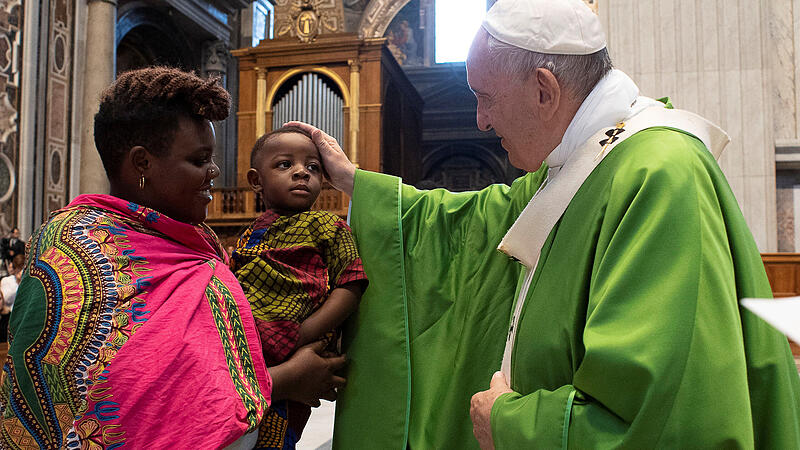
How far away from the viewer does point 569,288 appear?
131 cm

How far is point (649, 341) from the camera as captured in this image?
1094 mm

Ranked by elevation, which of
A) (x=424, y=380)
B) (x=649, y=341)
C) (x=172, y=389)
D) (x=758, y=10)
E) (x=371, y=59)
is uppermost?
(x=371, y=59)

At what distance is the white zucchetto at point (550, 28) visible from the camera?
145 cm

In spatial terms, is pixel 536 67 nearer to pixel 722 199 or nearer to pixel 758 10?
pixel 722 199

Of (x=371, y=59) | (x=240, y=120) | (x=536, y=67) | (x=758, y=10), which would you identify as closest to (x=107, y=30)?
(x=240, y=120)

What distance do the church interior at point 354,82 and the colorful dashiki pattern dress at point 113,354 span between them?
10.9 ft

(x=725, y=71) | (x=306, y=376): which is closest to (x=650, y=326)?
(x=306, y=376)

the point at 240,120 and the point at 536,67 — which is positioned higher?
the point at 240,120

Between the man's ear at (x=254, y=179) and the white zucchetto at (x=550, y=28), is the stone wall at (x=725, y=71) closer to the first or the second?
the man's ear at (x=254, y=179)

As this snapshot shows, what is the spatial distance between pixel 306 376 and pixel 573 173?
774mm

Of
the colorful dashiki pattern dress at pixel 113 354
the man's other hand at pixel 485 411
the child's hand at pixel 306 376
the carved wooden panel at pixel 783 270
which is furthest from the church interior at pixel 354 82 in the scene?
the man's other hand at pixel 485 411

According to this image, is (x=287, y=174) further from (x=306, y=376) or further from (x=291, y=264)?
(x=306, y=376)

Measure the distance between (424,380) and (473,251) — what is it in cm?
38

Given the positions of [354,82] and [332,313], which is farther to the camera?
[354,82]
